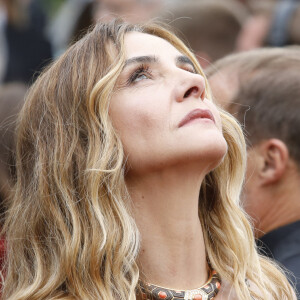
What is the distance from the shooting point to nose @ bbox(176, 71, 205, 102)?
309 centimetres

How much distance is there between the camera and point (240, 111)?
160 inches

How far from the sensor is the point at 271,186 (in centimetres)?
402

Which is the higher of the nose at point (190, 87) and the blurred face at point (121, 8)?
the nose at point (190, 87)

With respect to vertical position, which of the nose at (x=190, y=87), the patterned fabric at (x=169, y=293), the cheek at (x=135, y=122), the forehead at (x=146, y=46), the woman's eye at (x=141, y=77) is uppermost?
the forehead at (x=146, y=46)

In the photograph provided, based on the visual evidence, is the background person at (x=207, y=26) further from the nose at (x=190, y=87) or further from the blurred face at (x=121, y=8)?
the nose at (x=190, y=87)

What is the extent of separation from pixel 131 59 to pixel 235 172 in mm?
706

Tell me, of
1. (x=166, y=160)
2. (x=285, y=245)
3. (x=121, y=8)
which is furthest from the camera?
(x=121, y=8)

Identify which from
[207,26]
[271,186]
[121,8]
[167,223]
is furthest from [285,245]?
[121,8]

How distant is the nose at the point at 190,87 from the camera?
10.2 feet

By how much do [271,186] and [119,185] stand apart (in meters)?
1.23

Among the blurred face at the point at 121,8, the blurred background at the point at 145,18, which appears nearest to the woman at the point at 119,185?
the blurred background at the point at 145,18

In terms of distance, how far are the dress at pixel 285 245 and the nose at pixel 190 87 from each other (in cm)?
93

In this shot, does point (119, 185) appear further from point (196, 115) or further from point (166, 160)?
point (196, 115)

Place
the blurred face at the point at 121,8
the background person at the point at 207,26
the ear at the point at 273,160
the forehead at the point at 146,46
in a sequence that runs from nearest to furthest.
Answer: the forehead at the point at 146,46 < the ear at the point at 273,160 < the background person at the point at 207,26 < the blurred face at the point at 121,8
